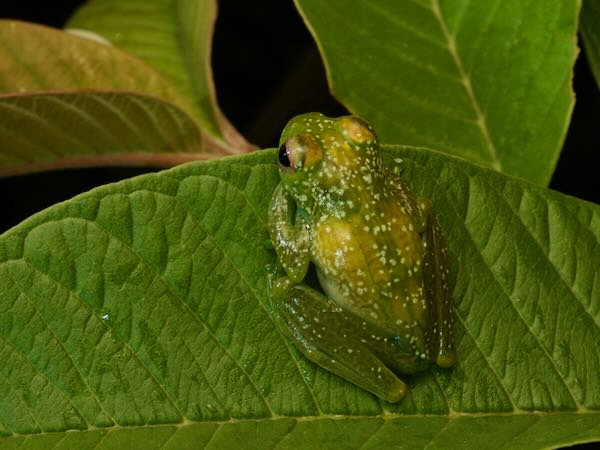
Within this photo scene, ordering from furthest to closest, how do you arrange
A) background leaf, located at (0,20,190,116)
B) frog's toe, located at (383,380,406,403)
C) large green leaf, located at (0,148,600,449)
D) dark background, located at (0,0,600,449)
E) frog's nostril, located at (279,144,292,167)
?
dark background, located at (0,0,600,449)
background leaf, located at (0,20,190,116)
frog's nostril, located at (279,144,292,167)
frog's toe, located at (383,380,406,403)
large green leaf, located at (0,148,600,449)

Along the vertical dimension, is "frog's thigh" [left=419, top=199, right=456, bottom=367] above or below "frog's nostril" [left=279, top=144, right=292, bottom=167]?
below

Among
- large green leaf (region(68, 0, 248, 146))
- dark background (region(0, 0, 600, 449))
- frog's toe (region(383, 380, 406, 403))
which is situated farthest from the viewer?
dark background (region(0, 0, 600, 449))

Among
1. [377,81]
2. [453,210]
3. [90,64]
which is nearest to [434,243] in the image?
[453,210]

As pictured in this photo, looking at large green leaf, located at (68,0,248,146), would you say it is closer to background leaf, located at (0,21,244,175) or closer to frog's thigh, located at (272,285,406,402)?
background leaf, located at (0,21,244,175)

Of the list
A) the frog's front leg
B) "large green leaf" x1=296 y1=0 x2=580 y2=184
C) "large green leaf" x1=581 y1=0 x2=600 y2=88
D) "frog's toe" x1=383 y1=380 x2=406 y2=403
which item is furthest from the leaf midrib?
"frog's toe" x1=383 y1=380 x2=406 y2=403

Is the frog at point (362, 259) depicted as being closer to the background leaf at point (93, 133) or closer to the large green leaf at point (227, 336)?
the large green leaf at point (227, 336)

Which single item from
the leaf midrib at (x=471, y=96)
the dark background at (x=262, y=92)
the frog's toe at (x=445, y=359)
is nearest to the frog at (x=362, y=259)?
the frog's toe at (x=445, y=359)
